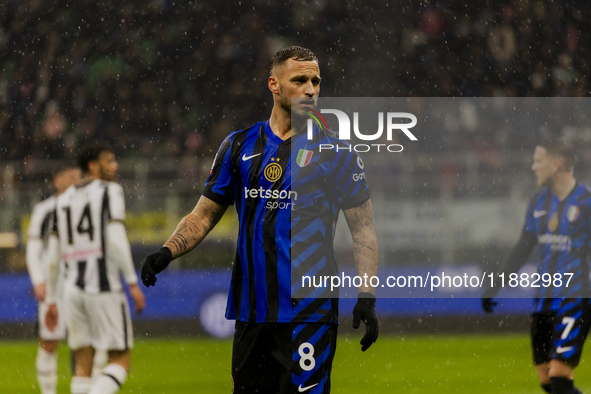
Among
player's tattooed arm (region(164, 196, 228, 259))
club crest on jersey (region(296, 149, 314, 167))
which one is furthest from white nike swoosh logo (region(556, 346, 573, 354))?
player's tattooed arm (region(164, 196, 228, 259))

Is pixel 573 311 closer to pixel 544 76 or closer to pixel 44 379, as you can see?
pixel 44 379

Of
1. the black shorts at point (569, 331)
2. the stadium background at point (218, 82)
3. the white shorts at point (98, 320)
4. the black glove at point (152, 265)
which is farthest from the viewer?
the stadium background at point (218, 82)

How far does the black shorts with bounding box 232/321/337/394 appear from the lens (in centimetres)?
287

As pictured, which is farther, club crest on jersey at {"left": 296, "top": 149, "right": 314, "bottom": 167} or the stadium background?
the stadium background

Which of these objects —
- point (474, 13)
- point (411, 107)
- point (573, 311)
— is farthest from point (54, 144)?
point (573, 311)

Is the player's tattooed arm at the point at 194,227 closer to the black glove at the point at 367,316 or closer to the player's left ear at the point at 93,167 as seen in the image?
the black glove at the point at 367,316

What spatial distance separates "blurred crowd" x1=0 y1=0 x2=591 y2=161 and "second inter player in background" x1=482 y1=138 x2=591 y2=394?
23.6ft

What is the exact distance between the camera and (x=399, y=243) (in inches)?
336

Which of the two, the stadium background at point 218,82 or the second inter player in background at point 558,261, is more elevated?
the stadium background at point 218,82

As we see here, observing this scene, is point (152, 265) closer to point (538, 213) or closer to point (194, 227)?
point (194, 227)

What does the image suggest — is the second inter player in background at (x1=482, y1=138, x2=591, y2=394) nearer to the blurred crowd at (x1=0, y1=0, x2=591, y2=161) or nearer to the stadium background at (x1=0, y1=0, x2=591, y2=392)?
the stadium background at (x1=0, y1=0, x2=591, y2=392)

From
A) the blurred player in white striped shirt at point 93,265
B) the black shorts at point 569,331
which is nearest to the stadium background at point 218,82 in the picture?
the blurred player in white striped shirt at point 93,265

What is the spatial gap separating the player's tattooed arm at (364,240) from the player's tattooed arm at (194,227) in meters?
0.46

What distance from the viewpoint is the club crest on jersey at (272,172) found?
297 cm
